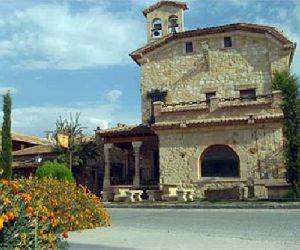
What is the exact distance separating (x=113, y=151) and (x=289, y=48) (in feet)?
47.0

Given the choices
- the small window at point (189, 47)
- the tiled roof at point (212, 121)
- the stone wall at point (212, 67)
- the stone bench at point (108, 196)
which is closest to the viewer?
the tiled roof at point (212, 121)

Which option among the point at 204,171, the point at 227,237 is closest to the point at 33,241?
the point at 227,237

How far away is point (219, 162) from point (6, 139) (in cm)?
1423

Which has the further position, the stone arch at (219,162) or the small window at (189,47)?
the small window at (189,47)

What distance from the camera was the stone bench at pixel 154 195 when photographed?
22127mm

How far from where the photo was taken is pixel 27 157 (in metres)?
34.6

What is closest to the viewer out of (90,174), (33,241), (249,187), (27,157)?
(33,241)

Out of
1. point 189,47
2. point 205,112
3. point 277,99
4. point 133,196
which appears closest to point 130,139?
point 133,196

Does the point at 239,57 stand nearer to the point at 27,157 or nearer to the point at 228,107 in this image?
the point at 228,107

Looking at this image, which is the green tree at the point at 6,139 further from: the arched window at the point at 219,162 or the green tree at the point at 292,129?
the green tree at the point at 292,129

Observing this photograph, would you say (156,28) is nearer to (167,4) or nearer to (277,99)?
(167,4)

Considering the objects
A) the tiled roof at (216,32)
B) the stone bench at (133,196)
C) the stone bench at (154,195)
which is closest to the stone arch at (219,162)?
the stone bench at (154,195)

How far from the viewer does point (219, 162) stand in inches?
917

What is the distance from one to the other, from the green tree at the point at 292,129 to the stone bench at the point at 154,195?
6.56 m
